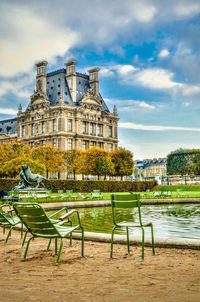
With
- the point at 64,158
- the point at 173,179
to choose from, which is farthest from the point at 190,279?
the point at 64,158

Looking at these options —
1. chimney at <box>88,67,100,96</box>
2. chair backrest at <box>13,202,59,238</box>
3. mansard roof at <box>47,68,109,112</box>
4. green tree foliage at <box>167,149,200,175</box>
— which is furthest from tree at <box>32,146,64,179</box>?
chair backrest at <box>13,202,59,238</box>

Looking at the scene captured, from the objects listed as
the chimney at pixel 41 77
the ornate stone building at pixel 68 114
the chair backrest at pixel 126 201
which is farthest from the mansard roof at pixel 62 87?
the chair backrest at pixel 126 201

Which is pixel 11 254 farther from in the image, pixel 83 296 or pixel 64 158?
pixel 64 158

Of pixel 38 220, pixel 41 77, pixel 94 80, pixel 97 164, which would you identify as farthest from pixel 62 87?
pixel 38 220

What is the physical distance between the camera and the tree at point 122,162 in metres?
Result: 54.2

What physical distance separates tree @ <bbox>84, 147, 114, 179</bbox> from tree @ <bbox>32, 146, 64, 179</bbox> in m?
3.94

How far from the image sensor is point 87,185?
34656mm

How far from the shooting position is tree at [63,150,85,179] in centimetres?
4978

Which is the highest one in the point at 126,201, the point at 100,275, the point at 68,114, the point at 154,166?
the point at 68,114

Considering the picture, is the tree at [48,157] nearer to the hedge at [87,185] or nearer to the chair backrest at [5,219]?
the hedge at [87,185]

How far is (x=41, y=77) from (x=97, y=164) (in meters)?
28.3

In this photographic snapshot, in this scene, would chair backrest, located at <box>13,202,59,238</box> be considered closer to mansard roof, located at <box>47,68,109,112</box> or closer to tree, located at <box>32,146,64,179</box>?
tree, located at <box>32,146,64,179</box>

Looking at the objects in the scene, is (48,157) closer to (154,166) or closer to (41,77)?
(41,77)

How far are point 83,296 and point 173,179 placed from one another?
147 ft
